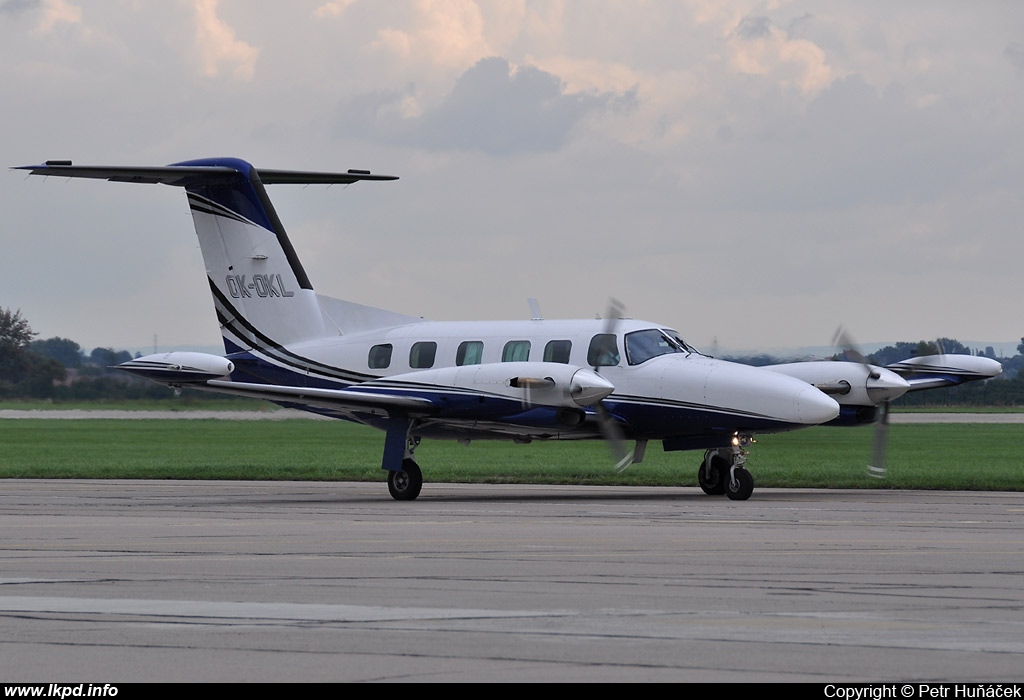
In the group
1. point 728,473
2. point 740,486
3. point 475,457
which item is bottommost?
point 475,457

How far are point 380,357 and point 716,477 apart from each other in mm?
6414

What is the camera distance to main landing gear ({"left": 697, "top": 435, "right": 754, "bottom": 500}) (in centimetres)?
2321

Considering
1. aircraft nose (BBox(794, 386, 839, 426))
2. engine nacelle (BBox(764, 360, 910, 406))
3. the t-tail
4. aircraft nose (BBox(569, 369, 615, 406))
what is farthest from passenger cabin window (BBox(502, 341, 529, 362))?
engine nacelle (BBox(764, 360, 910, 406))

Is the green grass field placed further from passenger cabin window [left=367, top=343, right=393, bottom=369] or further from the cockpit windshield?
passenger cabin window [left=367, top=343, right=393, bottom=369]

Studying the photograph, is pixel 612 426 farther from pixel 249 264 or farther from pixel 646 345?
pixel 249 264

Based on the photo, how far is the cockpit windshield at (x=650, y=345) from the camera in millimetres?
24250

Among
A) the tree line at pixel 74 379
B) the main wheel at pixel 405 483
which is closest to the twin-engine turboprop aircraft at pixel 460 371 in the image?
the main wheel at pixel 405 483

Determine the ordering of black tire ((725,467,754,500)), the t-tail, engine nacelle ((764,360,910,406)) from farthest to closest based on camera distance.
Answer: the t-tail
engine nacelle ((764,360,910,406))
black tire ((725,467,754,500))

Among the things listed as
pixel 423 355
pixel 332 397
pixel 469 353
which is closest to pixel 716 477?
pixel 469 353

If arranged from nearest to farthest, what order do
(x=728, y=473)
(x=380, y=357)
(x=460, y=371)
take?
1. (x=728, y=473)
2. (x=460, y=371)
3. (x=380, y=357)

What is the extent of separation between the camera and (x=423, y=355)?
26109 millimetres

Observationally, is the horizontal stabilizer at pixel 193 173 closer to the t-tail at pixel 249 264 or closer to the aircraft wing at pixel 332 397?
the t-tail at pixel 249 264

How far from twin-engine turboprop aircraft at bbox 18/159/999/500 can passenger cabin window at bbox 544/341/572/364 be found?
0.02 meters
